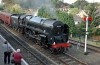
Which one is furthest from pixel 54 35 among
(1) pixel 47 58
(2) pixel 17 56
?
(2) pixel 17 56

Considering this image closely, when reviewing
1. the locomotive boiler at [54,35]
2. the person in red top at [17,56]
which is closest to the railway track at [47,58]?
the locomotive boiler at [54,35]

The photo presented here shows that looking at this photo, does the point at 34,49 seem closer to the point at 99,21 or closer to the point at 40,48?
the point at 40,48

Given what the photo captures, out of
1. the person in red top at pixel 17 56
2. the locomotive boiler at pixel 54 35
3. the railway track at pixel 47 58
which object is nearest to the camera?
the person in red top at pixel 17 56

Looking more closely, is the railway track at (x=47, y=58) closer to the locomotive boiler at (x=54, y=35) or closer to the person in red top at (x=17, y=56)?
the locomotive boiler at (x=54, y=35)

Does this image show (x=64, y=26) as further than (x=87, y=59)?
Yes

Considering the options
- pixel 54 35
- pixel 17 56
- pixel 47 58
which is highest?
pixel 54 35

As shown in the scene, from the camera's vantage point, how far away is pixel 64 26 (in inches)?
695

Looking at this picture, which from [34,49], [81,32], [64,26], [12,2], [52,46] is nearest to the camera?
[52,46]

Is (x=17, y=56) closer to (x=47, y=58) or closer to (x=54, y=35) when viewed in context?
(x=47, y=58)

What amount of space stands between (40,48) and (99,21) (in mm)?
18336

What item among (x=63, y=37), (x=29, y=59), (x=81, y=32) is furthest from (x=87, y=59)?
(x=81, y=32)

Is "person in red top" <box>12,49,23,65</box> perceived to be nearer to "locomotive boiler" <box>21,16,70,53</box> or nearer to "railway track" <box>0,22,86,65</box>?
"railway track" <box>0,22,86,65</box>

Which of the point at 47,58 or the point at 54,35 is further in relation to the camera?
the point at 54,35

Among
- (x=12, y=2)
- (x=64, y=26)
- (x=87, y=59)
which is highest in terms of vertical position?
(x=12, y=2)
